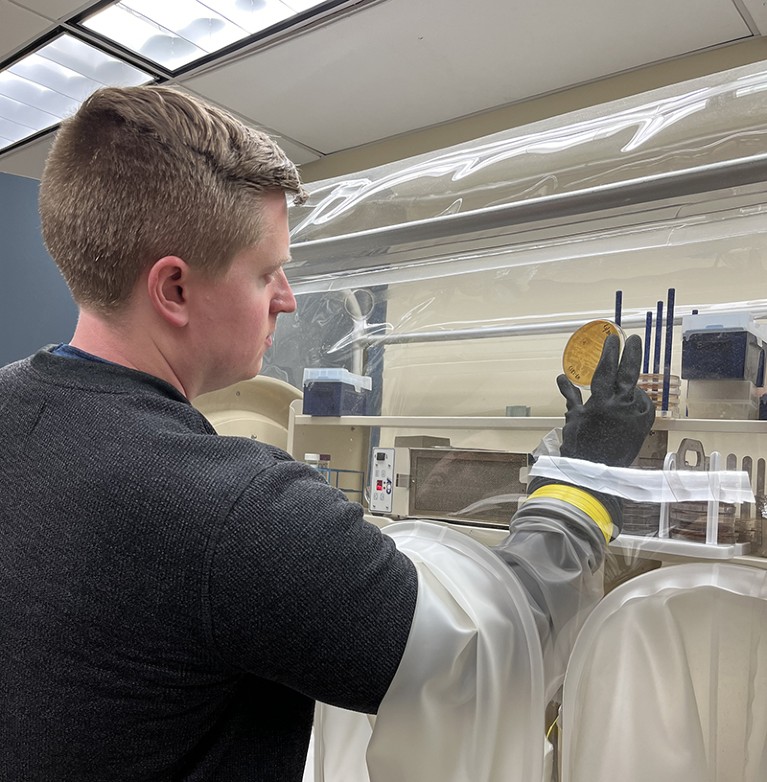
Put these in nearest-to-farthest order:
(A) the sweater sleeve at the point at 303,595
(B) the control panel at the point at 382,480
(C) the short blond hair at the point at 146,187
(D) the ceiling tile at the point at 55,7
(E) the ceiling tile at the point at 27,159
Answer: (A) the sweater sleeve at the point at 303,595
(C) the short blond hair at the point at 146,187
(B) the control panel at the point at 382,480
(D) the ceiling tile at the point at 55,7
(E) the ceiling tile at the point at 27,159

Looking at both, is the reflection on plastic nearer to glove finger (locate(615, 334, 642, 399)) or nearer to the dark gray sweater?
glove finger (locate(615, 334, 642, 399))

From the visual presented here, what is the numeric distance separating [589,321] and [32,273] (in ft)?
9.03

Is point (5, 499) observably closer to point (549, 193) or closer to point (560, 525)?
point (560, 525)

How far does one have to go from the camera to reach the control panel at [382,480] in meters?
0.98

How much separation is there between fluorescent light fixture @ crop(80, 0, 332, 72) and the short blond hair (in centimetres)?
147

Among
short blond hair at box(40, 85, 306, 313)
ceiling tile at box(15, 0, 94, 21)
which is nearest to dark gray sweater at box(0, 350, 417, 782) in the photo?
short blond hair at box(40, 85, 306, 313)

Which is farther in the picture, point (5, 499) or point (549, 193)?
point (549, 193)

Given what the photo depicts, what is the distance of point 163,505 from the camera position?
574 millimetres

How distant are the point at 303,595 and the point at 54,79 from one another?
2.53 meters

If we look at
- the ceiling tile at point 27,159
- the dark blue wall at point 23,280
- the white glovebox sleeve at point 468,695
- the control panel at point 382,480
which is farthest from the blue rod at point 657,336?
the ceiling tile at point 27,159

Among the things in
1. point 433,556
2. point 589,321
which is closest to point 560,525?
point 433,556

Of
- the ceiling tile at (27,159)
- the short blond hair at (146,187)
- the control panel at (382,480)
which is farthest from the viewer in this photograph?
the ceiling tile at (27,159)

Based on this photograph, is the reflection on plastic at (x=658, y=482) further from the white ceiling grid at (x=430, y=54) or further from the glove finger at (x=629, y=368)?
the white ceiling grid at (x=430, y=54)

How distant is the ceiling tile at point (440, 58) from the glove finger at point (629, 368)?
55.0 inches
